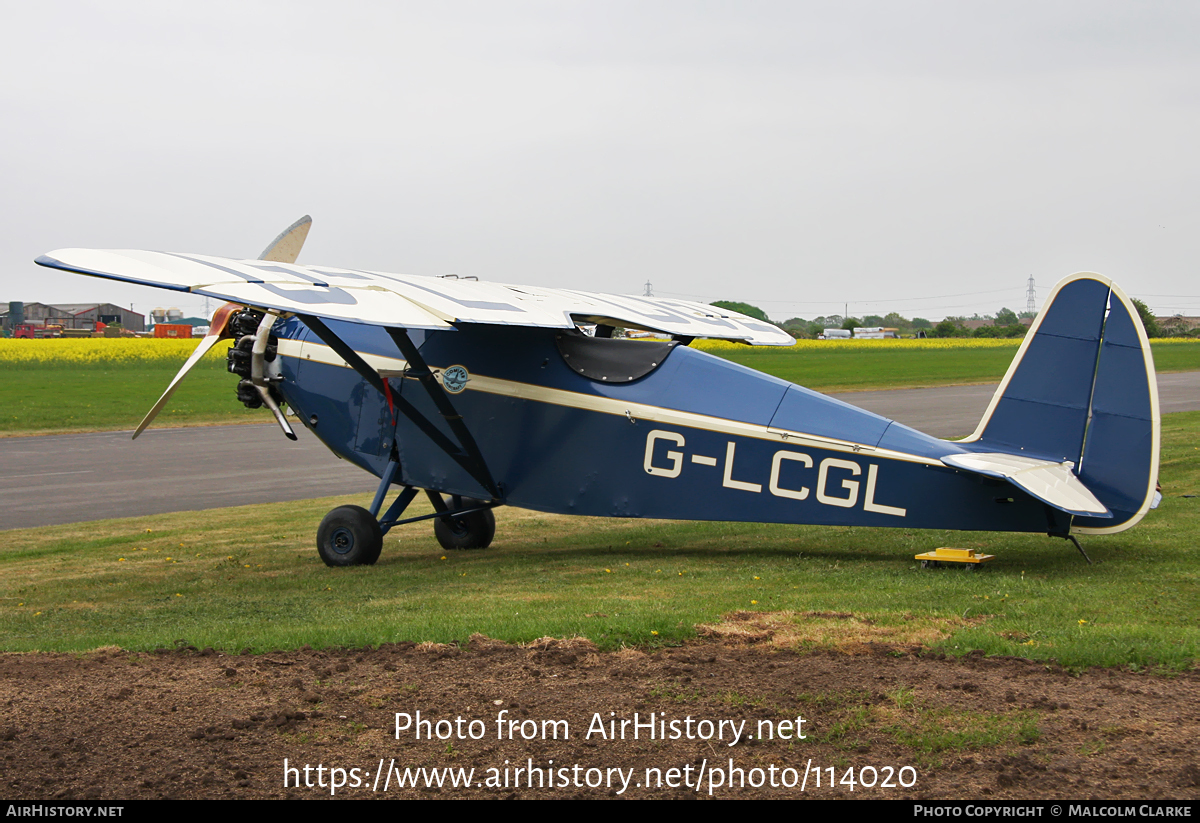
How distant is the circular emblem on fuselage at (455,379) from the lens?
10.8 m

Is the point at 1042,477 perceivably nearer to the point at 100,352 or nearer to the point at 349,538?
the point at 349,538

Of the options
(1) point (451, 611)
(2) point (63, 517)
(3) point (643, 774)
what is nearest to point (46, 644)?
(1) point (451, 611)

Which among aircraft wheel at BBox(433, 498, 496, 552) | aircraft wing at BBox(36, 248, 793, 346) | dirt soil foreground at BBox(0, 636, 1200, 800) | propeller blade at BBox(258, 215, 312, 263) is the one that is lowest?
aircraft wheel at BBox(433, 498, 496, 552)

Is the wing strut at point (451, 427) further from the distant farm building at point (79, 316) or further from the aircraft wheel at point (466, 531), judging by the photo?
the distant farm building at point (79, 316)

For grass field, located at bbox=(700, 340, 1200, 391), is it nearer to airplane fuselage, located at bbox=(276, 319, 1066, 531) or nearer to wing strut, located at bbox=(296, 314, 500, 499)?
airplane fuselage, located at bbox=(276, 319, 1066, 531)

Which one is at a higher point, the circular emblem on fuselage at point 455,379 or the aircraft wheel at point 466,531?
the circular emblem on fuselage at point 455,379

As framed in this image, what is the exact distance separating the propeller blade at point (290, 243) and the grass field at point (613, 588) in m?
3.56

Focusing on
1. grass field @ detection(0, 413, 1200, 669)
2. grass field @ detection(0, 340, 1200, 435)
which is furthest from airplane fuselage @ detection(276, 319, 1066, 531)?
grass field @ detection(0, 340, 1200, 435)

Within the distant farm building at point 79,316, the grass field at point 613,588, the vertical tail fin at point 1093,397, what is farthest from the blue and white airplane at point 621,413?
the distant farm building at point 79,316

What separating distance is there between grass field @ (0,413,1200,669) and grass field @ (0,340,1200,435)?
19.6 m

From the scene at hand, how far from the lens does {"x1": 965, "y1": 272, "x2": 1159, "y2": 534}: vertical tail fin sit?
829 cm

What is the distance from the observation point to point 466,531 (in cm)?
1213

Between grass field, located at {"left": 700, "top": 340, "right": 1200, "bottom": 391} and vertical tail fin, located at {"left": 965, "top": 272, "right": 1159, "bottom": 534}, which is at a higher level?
grass field, located at {"left": 700, "top": 340, "right": 1200, "bottom": 391}

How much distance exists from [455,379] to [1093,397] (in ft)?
20.2
